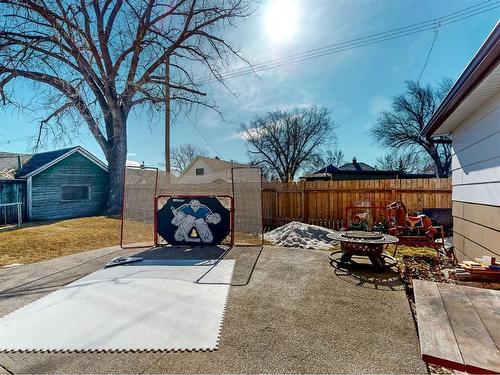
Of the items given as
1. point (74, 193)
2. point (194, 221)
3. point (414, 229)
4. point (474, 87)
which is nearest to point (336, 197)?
point (414, 229)

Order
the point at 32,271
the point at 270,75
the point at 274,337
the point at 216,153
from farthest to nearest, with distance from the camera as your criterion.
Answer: the point at 216,153, the point at 270,75, the point at 32,271, the point at 274,337

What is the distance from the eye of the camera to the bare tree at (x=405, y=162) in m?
30.0

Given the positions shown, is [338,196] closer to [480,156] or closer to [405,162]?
[480,156]

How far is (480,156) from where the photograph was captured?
3.77 metres

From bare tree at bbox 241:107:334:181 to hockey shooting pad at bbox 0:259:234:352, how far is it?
27.3m

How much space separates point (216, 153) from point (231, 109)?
1898 centimetres

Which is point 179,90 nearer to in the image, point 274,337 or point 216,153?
point 274,337

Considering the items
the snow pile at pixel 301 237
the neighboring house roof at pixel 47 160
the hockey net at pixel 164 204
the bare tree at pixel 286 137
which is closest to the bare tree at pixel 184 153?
the bare tree at pixel 286 137

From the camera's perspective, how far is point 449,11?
8.71 meters

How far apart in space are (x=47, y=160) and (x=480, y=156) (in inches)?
660

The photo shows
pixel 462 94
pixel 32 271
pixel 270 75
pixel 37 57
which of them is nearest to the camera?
pixel 462 94

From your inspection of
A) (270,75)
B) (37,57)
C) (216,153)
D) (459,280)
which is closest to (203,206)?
(459,280)

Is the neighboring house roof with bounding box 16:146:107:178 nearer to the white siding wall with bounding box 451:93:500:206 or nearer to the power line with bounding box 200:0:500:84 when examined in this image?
the power line with bounding box 200:0:500:84

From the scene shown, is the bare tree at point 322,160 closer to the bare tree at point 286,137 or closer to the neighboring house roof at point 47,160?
the bare tree at point 286,137
